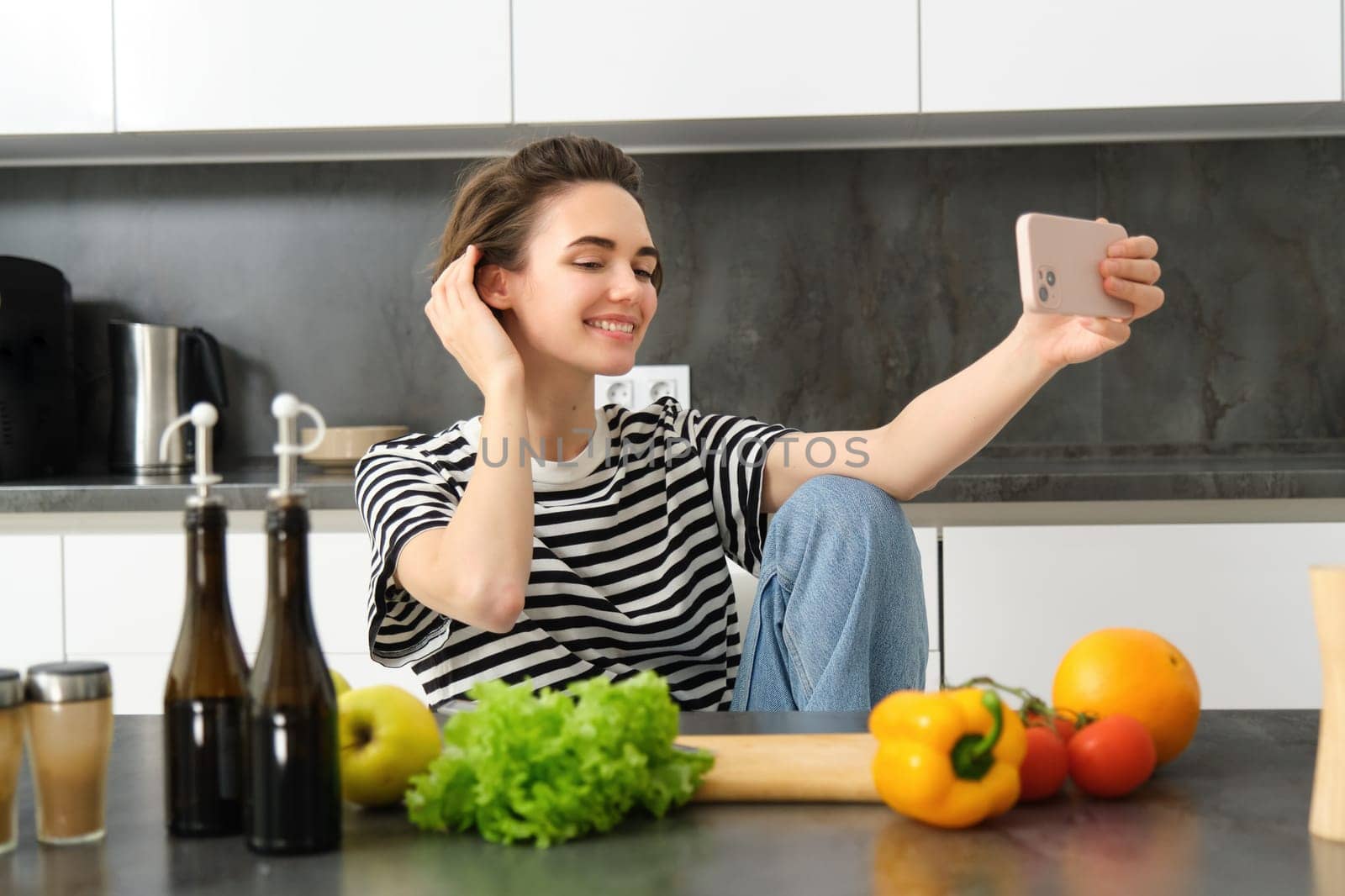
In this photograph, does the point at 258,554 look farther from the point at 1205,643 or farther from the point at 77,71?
the point at 1205,643

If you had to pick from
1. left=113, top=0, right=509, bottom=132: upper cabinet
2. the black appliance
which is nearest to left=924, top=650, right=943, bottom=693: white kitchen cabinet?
left=113, top=0, right=509, bottom=132: upper cabinet

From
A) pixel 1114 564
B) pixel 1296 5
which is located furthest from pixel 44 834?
pixel 1296 5

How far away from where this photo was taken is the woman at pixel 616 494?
1347 millimetres

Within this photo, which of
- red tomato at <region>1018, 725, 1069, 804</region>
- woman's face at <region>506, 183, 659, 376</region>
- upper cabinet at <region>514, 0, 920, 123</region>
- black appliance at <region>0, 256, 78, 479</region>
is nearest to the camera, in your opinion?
red tomato at <region>1018, 725, 1069, 804</region>

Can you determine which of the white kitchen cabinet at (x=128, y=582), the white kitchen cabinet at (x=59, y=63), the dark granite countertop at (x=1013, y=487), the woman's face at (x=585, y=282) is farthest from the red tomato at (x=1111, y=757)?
the white kitchen cabinet at (x=59, y=63)

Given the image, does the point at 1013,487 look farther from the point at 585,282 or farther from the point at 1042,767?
the point at 1042,767

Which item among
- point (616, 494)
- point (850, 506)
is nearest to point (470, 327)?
point (616, 494)

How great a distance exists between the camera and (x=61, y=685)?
77 cm

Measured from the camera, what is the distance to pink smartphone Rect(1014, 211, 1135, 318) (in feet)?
3.69

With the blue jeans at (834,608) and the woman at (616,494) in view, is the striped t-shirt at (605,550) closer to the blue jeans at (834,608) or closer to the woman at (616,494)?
the woman at (616,494)

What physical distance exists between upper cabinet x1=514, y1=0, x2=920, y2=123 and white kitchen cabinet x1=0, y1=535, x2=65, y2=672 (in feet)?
3.79

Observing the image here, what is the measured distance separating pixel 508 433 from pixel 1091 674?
721 millimetres

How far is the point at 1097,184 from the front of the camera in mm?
2760

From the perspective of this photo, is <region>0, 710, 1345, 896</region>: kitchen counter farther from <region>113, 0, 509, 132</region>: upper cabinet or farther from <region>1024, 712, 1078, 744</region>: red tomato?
<region>113, 0, 509, 132</region>: upper cabinet
